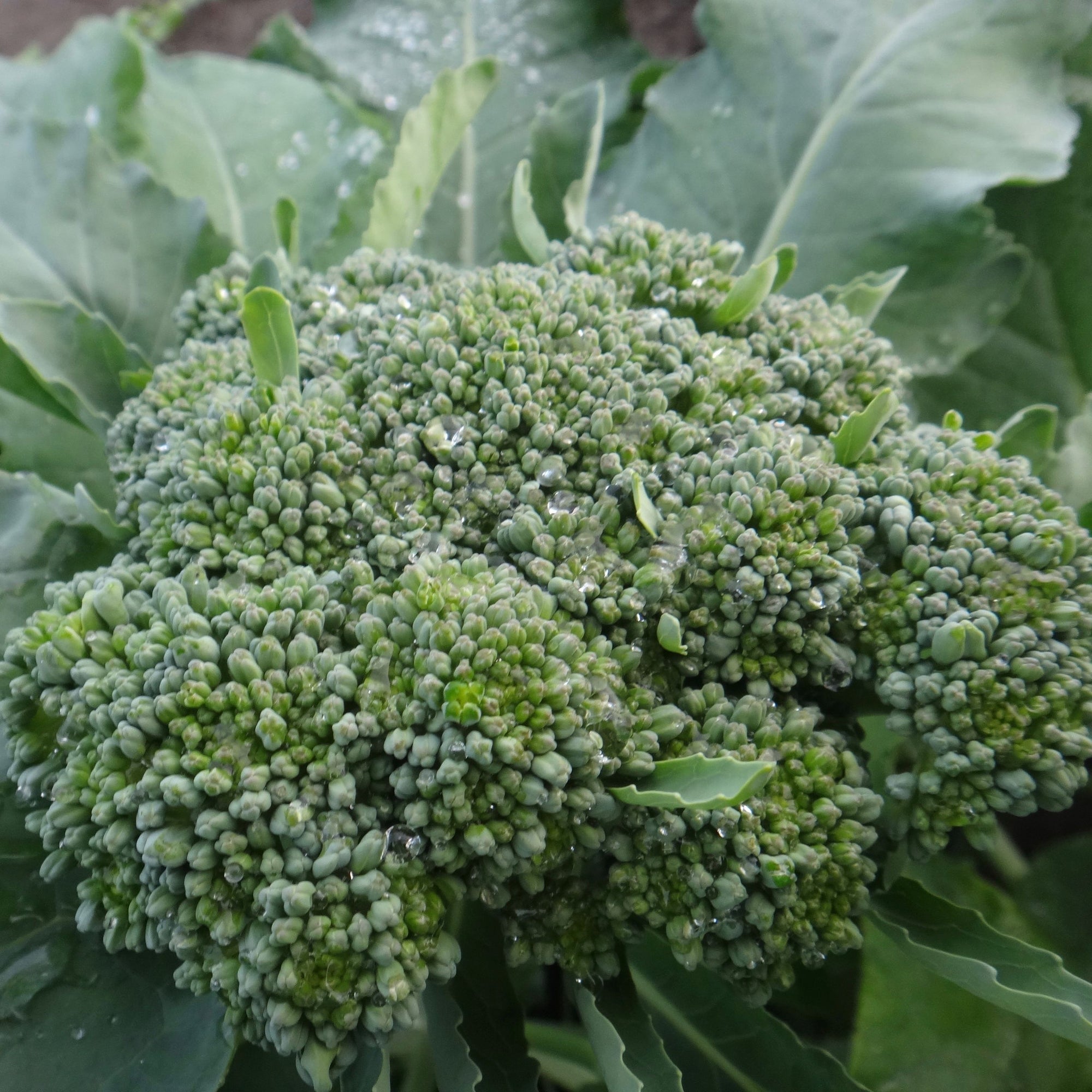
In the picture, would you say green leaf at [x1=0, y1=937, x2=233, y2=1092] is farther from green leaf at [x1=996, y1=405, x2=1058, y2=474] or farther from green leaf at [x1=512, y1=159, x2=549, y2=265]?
green leaf at [x1=996, y1=405, x2=1058, y2=474]

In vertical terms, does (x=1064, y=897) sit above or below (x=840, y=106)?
below

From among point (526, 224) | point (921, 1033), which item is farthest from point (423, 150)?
point (921, 1033)

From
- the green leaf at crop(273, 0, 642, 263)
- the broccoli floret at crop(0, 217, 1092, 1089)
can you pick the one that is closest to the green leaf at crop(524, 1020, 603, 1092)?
the broccoli floret at crop(0, 217, 1092, 1089)

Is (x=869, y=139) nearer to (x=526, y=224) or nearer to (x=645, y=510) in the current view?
(x=526, y=224)

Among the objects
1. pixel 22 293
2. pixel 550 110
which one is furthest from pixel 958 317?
pixel 22 293

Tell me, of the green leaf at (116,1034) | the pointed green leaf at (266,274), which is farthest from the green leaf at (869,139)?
the green leaf at (116,1034)

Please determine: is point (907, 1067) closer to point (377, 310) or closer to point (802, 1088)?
point (802, 1088)

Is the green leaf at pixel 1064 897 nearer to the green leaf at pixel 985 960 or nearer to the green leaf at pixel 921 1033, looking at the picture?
the green leaf at pixel 921 1033
